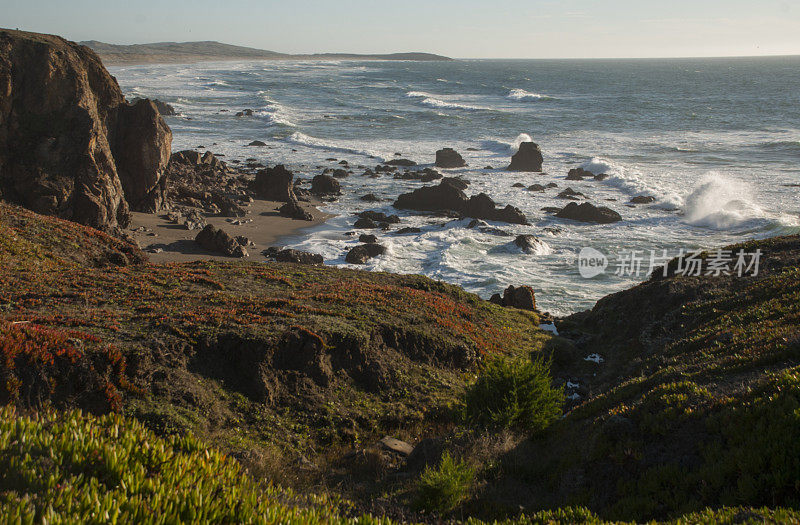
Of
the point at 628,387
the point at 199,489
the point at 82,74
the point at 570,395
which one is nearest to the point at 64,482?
the point at 199,489

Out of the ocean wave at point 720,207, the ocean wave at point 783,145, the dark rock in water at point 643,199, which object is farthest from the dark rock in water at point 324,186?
the ocean wave at point 783,145

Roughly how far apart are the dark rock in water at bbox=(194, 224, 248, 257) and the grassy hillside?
9063 millimetres

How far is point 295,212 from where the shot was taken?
37594mm

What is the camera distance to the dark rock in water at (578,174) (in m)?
54.8

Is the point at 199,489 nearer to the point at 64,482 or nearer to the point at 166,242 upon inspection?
the point at 64,482

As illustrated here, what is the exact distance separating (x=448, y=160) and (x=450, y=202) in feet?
59.3

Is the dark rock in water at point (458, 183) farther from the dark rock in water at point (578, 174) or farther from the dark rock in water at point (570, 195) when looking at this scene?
the dark rock in water at point (578, 174)

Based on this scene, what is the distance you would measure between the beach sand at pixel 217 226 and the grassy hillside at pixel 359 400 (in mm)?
8261

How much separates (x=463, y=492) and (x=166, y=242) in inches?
934

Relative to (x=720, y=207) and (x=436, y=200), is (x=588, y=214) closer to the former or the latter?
(x=720, y=207)

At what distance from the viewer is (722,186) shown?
148 ft

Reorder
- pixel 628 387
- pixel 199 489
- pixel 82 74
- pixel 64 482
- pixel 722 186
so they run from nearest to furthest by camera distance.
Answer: pixel 64 482 < pixel 199 489 < pixel 628 387 < pixel 82 74 < pixel 722 186

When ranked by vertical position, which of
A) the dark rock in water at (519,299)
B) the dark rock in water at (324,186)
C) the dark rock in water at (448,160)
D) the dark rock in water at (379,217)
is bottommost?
the dark rock in water at (519,299)

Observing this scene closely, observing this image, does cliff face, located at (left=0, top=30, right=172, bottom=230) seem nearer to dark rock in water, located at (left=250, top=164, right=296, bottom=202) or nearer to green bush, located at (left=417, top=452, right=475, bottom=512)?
dark rock in water, located at (left=250, top=164, right=296, bottom=202)
